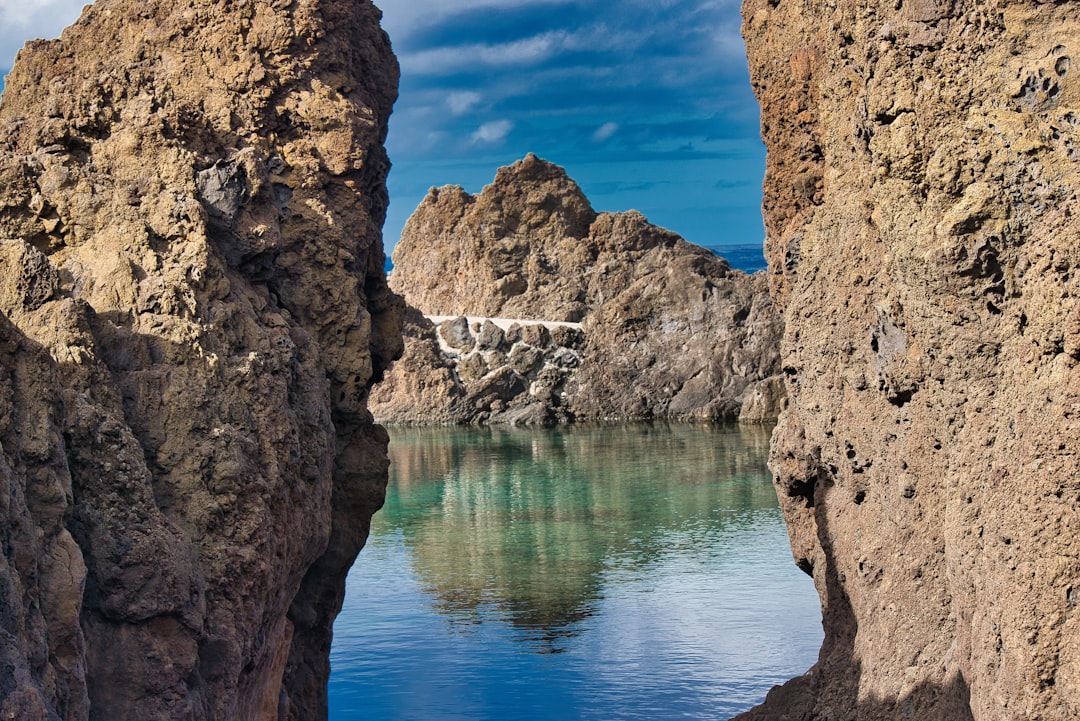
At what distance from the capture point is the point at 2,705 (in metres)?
5.56

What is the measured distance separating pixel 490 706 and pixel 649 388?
4562cm

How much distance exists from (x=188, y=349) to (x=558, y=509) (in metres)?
25.4

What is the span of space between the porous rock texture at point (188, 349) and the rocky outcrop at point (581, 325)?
44.8 meters

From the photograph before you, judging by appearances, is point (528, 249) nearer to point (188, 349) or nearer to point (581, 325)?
point (581, 325)

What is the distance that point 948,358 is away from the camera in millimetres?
7738

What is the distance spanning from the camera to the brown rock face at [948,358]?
6.51 m

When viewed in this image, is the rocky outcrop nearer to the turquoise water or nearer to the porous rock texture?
the turquoise water

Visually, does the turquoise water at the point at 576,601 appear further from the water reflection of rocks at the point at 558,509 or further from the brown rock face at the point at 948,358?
the brown rock face at the point at 948,358

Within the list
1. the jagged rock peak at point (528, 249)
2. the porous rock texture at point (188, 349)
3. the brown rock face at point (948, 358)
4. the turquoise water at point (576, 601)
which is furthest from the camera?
the jagged rock peak at point (528, 249)

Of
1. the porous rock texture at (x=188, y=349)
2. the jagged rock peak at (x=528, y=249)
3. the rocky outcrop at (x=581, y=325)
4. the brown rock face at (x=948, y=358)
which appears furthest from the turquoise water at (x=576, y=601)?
the jagged rock peak at (x=528, y=249)

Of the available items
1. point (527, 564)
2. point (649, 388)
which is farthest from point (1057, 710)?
point (649, 388)

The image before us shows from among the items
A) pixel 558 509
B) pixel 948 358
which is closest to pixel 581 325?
pixel 558 509

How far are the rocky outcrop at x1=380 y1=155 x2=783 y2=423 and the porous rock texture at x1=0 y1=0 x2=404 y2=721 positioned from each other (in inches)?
1765

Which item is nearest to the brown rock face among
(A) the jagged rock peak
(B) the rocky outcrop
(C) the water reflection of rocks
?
(C) the water reflection of rocks
